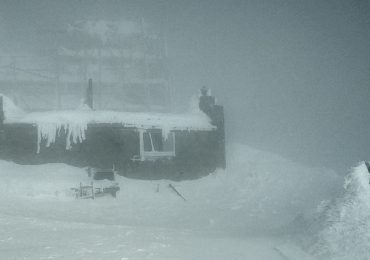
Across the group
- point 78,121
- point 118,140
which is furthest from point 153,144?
point 78,121

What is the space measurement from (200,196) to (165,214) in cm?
446

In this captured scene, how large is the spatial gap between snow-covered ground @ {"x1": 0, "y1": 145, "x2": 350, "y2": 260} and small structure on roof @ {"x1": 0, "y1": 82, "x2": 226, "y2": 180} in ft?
2.77

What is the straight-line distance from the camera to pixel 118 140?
68.6ft

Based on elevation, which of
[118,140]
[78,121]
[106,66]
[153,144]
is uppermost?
[106,66]

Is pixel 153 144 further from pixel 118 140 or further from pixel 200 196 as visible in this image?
pixel 200 196

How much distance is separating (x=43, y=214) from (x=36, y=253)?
4960mm

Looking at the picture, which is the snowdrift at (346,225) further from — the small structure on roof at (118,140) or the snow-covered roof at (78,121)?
the snow-covered roof at (78,121)

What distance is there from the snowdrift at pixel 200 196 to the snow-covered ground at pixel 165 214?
0.04 meters

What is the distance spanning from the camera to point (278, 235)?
11.9 metres

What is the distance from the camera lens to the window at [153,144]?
70.4 feet

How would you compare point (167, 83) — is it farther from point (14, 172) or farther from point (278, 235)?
point (278, 235)

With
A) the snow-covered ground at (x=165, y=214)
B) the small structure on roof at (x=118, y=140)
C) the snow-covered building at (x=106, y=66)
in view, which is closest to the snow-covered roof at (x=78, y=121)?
the small structure on roof at (x=118, y=140)

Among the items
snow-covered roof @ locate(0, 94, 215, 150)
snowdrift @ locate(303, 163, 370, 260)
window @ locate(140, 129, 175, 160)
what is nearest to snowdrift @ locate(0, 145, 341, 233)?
window @ locate(140, 129, 175, 160)

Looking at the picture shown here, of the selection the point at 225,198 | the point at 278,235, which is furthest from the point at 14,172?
the point at 278,235
